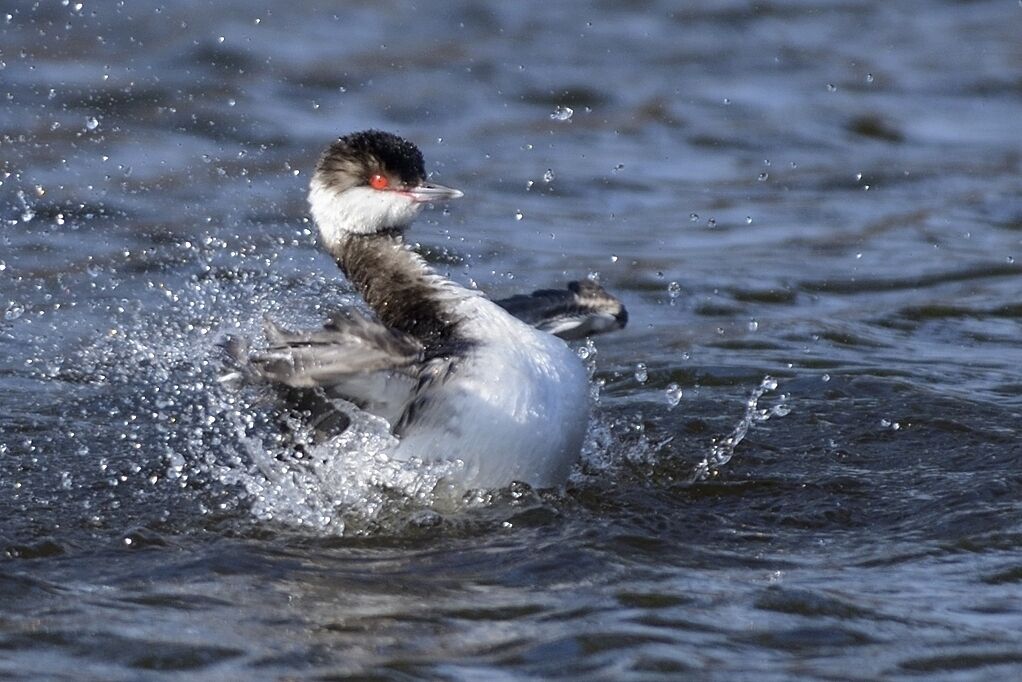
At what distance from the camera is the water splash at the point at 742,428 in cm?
685

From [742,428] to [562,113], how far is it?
6834 mm

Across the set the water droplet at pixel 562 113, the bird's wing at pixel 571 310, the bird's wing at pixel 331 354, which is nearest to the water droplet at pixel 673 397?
the bird's wing at pixel 571 310

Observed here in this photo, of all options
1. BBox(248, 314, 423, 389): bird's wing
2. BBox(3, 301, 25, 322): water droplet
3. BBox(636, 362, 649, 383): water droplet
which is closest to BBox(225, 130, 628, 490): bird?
BBox(248, 314, 423, 389): bird's wing

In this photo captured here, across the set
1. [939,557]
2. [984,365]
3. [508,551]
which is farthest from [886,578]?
[984,365]

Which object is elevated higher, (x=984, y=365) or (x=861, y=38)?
(x=861, y=38)

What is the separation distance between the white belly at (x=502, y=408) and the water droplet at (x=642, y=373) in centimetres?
199

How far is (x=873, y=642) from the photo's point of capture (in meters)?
5.16

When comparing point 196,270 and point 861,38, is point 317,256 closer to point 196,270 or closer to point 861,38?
point 196,270

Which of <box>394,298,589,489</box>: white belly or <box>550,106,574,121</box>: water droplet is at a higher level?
<box>550,106,574,121</box>: water droplet

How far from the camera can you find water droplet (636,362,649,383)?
26.8 ft

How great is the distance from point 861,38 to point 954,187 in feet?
15.1

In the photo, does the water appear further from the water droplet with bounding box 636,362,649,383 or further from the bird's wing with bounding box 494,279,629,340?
the bird's wing with bounding box 494,279,629,340

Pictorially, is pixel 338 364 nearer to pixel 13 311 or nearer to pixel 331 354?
pixel 331 354

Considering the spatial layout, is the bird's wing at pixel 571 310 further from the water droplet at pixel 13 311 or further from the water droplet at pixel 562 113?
the water droplet at pixel 562 113
